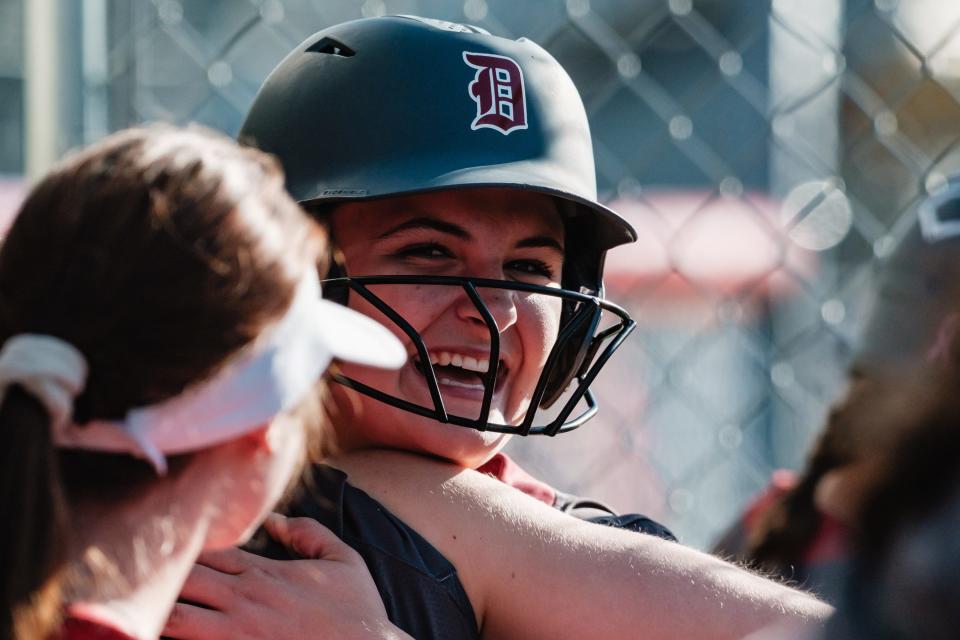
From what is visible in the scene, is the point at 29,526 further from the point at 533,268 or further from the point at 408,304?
the point at 533,268

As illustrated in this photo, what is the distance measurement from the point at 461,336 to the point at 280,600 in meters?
0.52

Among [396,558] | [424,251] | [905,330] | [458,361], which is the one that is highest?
[905,330]

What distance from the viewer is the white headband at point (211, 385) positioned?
1097mm

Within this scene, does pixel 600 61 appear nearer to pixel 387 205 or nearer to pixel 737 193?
pixel 737 193

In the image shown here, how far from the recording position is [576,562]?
1.65m

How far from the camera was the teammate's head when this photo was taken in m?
1.85

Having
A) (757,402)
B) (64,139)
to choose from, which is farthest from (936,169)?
(64,139)

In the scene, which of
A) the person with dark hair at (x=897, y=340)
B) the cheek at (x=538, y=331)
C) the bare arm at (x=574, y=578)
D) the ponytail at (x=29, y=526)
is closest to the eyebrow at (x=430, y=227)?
the cheek at (x=538, y=331)

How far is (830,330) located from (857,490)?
1.96 meters

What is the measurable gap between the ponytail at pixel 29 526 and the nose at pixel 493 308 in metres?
0.85

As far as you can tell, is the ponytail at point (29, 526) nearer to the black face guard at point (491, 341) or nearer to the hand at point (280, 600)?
the hand at point (280, 600)

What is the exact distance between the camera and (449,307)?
189 cm

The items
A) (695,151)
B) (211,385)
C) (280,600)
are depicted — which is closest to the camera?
(211,385)

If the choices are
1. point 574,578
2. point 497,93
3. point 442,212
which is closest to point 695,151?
point 497,93
